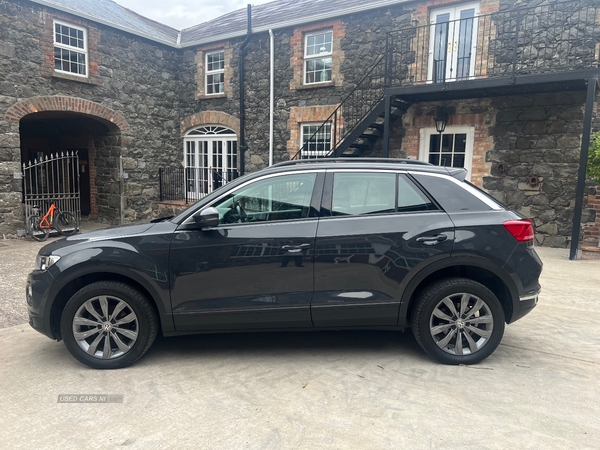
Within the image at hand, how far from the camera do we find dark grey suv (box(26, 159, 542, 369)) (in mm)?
3705

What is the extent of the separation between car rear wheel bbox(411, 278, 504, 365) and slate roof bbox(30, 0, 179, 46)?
11658 mm

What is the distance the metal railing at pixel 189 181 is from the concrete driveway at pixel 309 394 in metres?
9.97

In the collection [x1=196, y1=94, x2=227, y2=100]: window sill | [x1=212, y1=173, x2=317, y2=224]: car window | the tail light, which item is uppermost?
[x1=196, y1=94, x2=227, y2=100]: window sill

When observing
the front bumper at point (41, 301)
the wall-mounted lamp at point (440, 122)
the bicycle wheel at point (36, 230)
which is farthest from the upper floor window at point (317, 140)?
the front bumper at point (41, 301)

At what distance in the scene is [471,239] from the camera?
373 centimetres

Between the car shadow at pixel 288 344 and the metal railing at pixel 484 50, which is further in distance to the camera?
the metal railing at pixel 484 50

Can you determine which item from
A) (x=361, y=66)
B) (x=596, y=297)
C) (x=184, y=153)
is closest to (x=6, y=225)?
(x=184, y=153)

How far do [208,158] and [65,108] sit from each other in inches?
177

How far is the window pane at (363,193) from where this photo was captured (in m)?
3.87

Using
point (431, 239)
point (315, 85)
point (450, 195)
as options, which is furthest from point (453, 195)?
point (315, 85)

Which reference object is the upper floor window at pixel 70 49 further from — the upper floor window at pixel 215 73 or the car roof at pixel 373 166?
the car roof at pixel 373 166

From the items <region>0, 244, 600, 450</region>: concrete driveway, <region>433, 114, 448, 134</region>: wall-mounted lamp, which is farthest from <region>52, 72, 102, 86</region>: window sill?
<region>433, 114, 448, 134</region>: wall-mounted lamp

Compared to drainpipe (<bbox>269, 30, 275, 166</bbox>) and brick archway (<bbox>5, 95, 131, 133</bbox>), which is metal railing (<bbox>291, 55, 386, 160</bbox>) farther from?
brick archway (<bbox>5, 95, 131, 133</bbox>)

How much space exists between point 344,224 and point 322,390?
1339 millimetres
